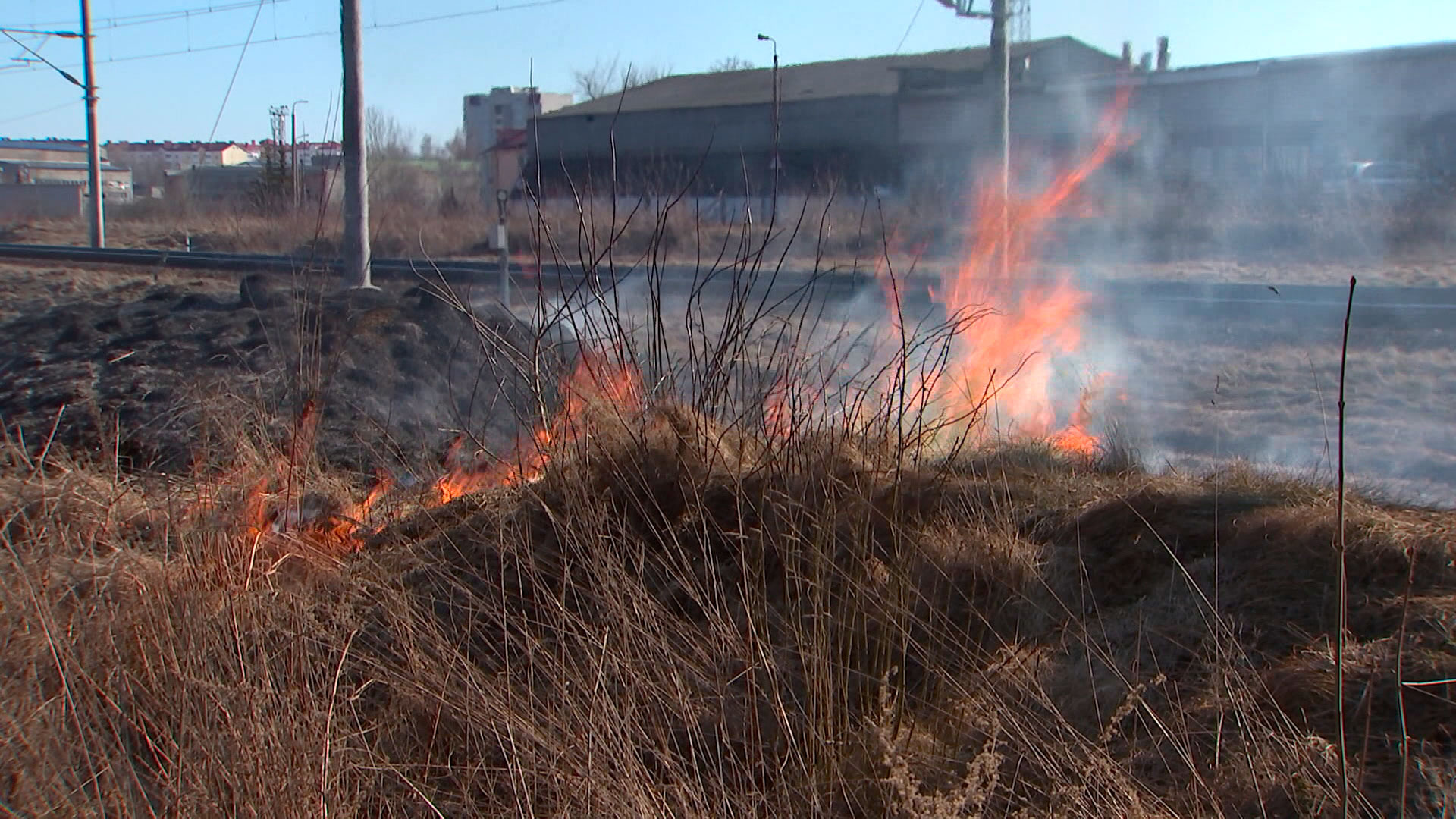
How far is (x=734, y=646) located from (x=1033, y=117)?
3347 cm

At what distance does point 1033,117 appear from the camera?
3431cm

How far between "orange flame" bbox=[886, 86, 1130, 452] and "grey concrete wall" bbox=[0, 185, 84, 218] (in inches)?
1904

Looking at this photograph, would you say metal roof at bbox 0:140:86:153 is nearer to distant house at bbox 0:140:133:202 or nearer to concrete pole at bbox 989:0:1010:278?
distant house at bbox 0:140:133:202

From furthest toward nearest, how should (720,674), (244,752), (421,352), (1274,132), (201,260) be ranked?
(1274,132) → (201,260) → (421,352) → (720,674) → (244,752)

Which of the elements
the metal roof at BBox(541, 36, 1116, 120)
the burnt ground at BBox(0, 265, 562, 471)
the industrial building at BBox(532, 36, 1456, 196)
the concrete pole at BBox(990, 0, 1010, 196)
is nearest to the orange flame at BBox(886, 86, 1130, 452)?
the concrete pole at BBox(990, 0, 1010, 196)

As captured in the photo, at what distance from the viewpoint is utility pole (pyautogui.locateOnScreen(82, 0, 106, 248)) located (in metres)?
28.7

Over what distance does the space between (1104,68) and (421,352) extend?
40728 millimetres

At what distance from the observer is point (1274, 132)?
3034 cm

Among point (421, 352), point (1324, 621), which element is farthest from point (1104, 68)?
point (1324, 621)

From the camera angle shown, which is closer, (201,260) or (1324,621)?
(1324,621)

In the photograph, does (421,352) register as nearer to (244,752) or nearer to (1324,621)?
(244,752)

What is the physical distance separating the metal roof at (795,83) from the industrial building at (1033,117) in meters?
0.12

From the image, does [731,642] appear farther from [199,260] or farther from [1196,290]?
[199,260]

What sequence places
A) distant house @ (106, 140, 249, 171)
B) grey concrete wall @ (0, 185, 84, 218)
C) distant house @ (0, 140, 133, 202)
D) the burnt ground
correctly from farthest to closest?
distant house @ (106, 140, 249, 171)
distant house @ (0, 140, 133, 202)
grey concrete wall @ (0, 185, 84, 218)
the burnt ground
